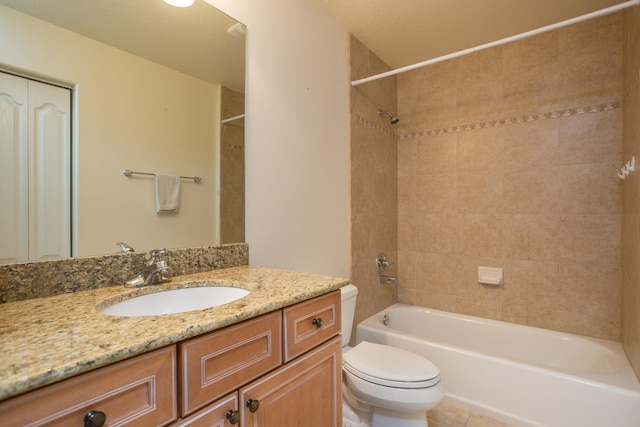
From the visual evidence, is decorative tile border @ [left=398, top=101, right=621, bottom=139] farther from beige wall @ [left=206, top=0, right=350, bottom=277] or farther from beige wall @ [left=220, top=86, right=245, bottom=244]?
beige wall @ [left=220, top=86, right=245, bottom=244]

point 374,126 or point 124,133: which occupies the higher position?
point 374,126

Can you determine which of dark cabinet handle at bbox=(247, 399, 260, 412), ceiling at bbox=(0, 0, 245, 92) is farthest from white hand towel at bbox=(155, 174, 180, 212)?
dark cabinet handle at bbox=(247, 399, 260, 412)

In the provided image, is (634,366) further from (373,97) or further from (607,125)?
(373,97)

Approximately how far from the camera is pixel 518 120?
226cm

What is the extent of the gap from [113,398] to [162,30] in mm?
1242

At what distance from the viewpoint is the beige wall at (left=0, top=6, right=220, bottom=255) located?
0.93 meters

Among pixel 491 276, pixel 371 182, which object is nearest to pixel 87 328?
pixel 371 182

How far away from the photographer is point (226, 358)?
732 mm

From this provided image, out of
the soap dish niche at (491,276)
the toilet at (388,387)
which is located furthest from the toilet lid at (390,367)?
the soap dish niche at (491,276)

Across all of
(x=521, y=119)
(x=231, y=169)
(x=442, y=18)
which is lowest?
(x=231, y=169)

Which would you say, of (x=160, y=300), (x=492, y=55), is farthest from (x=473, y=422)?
(x=492, y=55)

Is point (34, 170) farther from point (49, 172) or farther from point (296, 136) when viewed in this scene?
point (296, 136)

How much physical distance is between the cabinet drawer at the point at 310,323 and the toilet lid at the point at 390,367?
50cm

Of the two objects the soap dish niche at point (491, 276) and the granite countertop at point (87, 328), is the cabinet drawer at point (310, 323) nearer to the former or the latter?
the granite countertop at point (87, 328)
